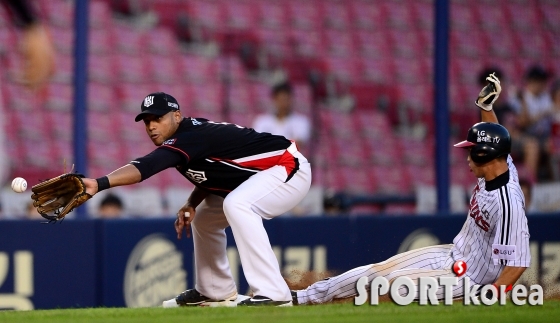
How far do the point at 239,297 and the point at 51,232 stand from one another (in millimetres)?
2318

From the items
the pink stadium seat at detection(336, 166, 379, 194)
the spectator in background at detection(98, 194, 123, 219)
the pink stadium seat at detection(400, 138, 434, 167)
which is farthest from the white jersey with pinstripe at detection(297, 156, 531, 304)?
the pink stadium seat at detection(400, 138, 434, 167)

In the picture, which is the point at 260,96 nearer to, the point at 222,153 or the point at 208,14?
the point at 208,14

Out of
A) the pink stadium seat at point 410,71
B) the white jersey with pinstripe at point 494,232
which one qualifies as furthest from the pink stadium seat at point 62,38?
the white jersey with pinstripe at point 494,232

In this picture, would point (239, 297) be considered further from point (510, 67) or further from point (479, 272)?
point (510, 67)

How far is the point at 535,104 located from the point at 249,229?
7245mm

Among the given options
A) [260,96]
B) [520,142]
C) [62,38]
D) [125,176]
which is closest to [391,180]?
[520,142]

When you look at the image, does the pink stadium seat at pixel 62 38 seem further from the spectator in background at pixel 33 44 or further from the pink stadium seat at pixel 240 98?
the spectator in background at pixel 33 44

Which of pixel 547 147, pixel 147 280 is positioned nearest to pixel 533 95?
pixel 547 147

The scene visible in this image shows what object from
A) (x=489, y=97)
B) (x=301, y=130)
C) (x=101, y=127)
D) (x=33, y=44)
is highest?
(x=101, y=127)

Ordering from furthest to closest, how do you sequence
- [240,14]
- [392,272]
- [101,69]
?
1. [240,14]
2. [101,69]
3. [392,272]

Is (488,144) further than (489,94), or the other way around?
(489,94)

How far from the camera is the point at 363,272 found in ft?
20.0

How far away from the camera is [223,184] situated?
6.20 metres

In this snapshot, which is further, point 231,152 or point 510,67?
point 510,67
